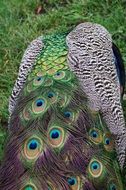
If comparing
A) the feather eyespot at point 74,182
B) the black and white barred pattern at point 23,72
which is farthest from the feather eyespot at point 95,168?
the black and white barred pattern at point 23,72

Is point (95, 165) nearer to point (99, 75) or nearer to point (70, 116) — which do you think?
point (70, 116)

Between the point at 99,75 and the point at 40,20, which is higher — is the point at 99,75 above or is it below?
above

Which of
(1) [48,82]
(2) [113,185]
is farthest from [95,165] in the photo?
(1) [48,82]

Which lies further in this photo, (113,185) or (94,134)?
(94,134)

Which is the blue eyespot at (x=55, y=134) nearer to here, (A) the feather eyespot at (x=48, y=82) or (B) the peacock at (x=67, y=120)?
(B) the peacock at (x=67, y=120)

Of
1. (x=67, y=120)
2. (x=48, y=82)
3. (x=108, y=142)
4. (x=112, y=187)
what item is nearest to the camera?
(x=112, y=187)

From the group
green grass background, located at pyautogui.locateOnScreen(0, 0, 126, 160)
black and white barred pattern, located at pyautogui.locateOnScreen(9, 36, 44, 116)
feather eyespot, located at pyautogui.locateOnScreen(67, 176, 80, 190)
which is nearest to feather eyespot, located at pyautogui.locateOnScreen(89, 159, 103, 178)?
feather eyespot, located at pyautogui.locateOnScreen(67, 176, 80, 190)

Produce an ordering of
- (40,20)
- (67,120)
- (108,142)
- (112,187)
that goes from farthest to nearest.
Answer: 1. (40,20)
2. (108,142)
3. (67,120)
4. (112,187)
